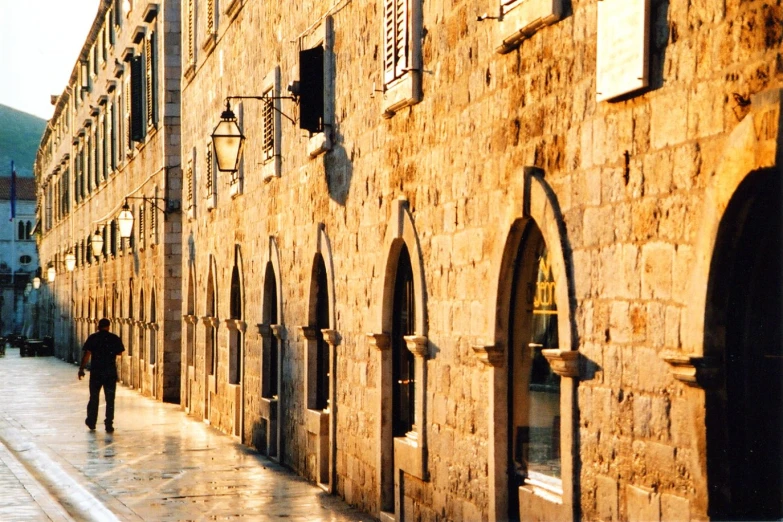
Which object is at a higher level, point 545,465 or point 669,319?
point 669,319

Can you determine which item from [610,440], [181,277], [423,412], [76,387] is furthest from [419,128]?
[76,387]

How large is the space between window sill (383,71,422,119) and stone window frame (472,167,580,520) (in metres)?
2.34

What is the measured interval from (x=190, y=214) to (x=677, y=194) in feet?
64.9

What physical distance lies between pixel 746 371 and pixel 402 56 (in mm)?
5504

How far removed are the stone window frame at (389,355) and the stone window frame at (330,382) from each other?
1.70m

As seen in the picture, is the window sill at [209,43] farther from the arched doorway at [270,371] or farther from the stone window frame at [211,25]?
the arched doorway at [270,371]

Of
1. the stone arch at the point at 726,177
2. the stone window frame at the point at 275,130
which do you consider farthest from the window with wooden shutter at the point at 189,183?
the stone arch at the point at 726,177

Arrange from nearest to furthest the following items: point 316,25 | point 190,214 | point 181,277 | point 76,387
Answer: point 316,25 < point 190,214 < point 181,277 < point 76,387

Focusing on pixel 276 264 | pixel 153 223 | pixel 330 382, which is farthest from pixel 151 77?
pixel 330 382

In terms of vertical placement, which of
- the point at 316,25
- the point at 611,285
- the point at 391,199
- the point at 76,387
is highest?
the point at 316,25

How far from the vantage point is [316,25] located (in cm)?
1388

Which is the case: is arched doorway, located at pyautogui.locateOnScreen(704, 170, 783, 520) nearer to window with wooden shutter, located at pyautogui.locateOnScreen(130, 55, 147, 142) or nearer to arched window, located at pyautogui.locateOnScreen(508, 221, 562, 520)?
arched window, located at pyautogui.locateOnScreen(508, 221, 562, 520)

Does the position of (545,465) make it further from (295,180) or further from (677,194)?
(295,180)

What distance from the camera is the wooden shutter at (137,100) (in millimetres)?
32719
